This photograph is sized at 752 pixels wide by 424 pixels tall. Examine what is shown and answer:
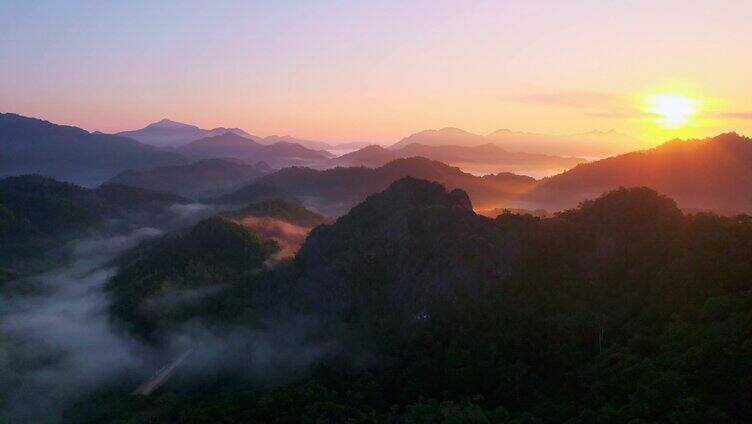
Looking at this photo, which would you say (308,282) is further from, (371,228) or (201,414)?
(201,414)

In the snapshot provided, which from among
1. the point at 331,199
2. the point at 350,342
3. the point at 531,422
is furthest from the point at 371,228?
the point at 331,199

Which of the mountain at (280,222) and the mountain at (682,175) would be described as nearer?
the mountain at (280,222)

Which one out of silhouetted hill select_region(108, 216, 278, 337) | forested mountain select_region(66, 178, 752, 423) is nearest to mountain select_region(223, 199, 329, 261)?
silhouetted hill select_region(108, 216, 278, 337)

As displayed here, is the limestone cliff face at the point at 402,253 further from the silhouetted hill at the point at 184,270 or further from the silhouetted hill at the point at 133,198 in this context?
the silhouetted hill at the point at 133,198

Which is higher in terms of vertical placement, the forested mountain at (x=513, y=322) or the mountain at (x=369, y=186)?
the mountain at (x=369, y=186)

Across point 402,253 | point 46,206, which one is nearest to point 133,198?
point 46,206

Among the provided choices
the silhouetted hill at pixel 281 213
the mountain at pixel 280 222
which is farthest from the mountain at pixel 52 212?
the mountain at pixel 280 222

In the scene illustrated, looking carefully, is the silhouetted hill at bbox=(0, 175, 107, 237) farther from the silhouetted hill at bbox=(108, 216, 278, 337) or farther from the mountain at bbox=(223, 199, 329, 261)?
the silhouetted hill at bbox=(108, 216, 278, 337)
